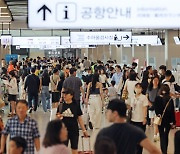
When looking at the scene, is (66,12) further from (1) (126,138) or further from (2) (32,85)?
(2) (32,85)

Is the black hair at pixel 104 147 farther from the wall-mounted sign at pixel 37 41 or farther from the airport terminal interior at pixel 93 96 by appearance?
the wall-mounted sign at pixel 37 41

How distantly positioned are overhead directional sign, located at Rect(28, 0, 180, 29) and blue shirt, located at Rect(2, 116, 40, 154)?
130 centimetres

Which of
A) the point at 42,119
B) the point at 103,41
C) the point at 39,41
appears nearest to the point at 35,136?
the point at 42,119

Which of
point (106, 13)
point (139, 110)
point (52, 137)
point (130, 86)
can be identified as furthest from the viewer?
point (130, 86)

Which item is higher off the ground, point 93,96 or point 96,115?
point 93,96

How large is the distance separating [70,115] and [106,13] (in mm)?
2340

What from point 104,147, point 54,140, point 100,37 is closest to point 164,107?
point 54,140

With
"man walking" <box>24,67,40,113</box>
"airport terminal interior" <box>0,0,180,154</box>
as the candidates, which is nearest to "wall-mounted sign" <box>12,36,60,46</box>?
"airport terminal interior" <box>0,0,180,154</box>

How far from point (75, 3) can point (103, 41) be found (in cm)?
1105

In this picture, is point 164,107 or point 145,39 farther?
point 145,39

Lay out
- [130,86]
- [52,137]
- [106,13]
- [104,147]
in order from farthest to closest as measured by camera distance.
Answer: [130,86]
[106,13]
[52,137]
[104,147]

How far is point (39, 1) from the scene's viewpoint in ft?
23.2

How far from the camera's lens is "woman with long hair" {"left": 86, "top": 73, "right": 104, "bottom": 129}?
14.0 m

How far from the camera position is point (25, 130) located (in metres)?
7.05
